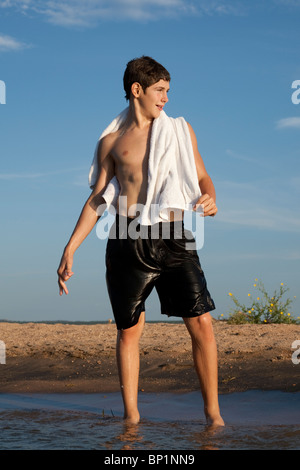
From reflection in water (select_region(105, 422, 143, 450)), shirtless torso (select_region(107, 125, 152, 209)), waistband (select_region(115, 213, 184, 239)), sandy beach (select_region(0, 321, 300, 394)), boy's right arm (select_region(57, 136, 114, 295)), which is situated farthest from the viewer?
sandy beach (select_region(0, 321, 300, 394))

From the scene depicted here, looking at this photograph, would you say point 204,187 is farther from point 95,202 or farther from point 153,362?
point 153,362

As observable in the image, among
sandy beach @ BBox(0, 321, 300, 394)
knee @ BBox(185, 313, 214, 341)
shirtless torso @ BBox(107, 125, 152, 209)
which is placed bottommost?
sandy beach @ BBox(0, 321, 300, 394)

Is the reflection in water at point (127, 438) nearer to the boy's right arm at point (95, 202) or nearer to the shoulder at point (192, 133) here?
the boy's right arm at point (95, 202)

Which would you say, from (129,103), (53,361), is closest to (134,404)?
Answer: (129,103)

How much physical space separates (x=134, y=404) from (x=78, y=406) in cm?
112

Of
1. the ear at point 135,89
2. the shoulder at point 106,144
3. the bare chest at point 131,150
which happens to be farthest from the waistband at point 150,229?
the ear at point 135,89

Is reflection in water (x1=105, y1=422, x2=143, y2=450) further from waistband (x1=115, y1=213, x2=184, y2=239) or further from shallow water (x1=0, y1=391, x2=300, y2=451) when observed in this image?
waistband (x1=115, y1=213, x2=184, y2=239)

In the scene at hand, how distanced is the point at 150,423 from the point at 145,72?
2.47 m

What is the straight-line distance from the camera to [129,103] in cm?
443

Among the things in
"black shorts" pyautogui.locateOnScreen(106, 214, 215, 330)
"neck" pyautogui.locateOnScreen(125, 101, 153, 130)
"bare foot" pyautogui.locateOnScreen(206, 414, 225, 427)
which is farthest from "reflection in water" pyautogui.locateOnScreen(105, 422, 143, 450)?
"neck" pyautogui.locateOnScreen(125, 101, 153, 130)

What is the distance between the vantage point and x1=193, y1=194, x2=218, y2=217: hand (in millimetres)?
4016

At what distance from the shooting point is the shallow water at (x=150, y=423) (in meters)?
3.61

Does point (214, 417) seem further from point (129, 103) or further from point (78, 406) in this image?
point (129, 103)
